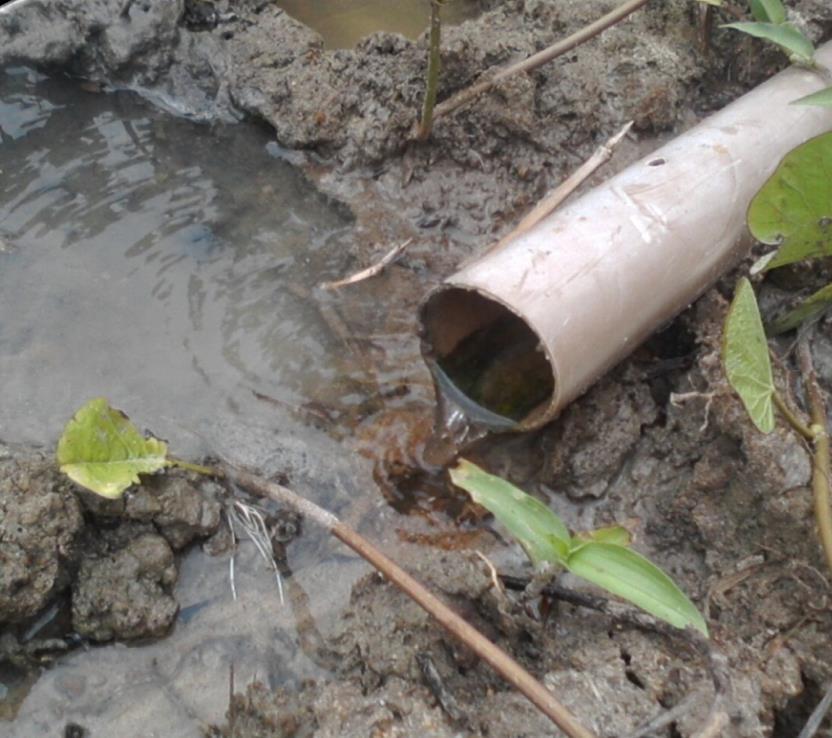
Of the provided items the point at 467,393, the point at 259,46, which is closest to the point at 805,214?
the point at 467,393

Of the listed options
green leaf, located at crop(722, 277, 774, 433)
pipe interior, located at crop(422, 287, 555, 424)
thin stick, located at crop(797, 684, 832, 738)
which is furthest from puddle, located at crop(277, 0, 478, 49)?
thin stick, located at crop(797, 684, 832, 738)

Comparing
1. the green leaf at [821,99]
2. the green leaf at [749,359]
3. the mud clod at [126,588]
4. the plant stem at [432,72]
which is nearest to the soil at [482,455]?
the mud clod at [126,588]

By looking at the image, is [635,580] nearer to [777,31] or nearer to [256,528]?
[256,528]

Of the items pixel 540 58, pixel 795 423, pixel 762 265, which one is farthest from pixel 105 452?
pixel 540 58

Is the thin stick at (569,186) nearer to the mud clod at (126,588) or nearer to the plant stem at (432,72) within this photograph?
the plant stem at (432,72)

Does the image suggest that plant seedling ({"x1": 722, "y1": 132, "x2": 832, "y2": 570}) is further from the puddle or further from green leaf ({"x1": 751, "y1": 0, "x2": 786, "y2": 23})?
the puddle

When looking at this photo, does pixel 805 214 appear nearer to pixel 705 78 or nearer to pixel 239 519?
pixel 705 78
